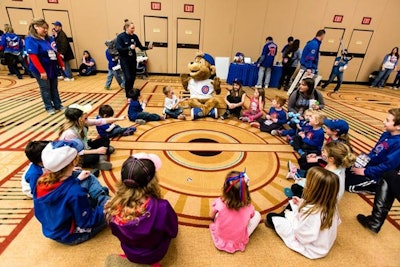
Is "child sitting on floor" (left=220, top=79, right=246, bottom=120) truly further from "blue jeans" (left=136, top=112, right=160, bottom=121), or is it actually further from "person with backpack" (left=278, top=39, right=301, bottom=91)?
"person with backpack" (left=278, top=39, right=301, bottom=91)

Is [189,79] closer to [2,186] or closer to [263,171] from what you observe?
[263,171]

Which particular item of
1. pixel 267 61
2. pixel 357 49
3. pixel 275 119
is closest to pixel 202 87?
pixel 275 119

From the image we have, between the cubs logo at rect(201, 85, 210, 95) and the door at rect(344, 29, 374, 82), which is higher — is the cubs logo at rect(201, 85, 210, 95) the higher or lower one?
the lower one

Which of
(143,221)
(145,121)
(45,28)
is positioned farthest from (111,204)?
(45,28)

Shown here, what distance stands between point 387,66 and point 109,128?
9.90 metres

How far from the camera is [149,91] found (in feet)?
20.7

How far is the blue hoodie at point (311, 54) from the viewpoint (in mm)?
5865

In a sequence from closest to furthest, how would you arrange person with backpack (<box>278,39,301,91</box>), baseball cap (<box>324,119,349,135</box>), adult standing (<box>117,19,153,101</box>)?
baseball cap (<box>324,119,349,135</box>) → adult standing (<box>117,19,153,101</box>) → person with backpack (<box>278,39,301,91</box>)

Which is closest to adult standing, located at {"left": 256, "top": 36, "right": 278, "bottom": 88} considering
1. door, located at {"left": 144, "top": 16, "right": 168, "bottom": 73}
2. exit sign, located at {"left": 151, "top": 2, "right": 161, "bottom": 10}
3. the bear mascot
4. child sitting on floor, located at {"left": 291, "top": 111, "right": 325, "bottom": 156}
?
the bear mascot

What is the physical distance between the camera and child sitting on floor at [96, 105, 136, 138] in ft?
10.4

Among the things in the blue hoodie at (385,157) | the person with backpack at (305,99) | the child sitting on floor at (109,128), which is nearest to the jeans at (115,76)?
the child sitting on floor at (109,128)

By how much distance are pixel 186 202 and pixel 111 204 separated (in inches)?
38.7

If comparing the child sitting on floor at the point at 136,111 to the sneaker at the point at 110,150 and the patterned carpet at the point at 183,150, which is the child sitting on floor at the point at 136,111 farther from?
the sneaker at the point at 110,150

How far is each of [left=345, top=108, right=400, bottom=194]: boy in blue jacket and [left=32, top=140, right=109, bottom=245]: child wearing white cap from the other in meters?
2.61
